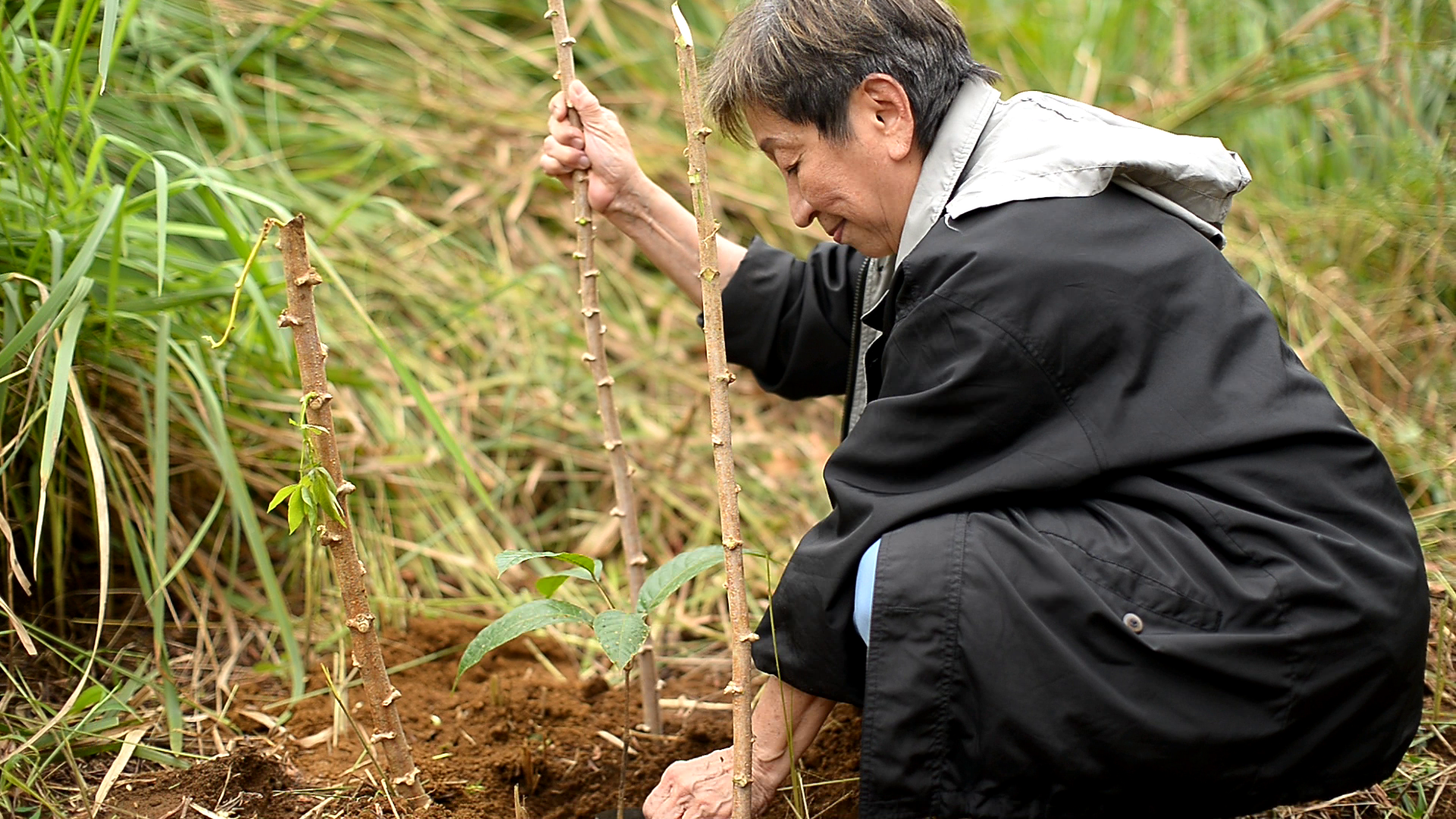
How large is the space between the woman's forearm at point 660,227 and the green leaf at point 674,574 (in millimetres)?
495

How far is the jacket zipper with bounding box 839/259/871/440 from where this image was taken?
5.51 ft

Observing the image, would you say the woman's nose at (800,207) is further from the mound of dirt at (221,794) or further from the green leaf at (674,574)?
the mound of dirt at (221,794)

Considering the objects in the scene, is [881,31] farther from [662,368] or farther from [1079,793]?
[662,368]

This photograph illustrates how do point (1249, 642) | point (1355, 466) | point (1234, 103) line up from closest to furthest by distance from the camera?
point (1249, 642)
point (1355, 466)
point (1234, 103)

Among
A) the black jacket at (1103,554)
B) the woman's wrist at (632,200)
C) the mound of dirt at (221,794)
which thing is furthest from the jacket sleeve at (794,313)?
the mound of dirt at (221,794)

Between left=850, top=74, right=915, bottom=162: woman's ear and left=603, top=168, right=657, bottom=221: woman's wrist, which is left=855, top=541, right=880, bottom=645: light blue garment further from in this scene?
left=603, top=168, right=657, bottom=221: woman's wrist

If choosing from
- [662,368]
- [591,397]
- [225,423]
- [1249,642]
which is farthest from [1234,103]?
[225,423]

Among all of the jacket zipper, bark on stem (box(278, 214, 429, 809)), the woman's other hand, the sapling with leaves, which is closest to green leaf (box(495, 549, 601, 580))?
the sapling with leaves

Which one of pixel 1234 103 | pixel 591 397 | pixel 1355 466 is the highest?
pixel 1234 103

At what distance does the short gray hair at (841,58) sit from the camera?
1.46 metres

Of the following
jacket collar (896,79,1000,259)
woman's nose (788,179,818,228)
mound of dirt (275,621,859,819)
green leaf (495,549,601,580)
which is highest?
jacket collar (896,79,1000,259)

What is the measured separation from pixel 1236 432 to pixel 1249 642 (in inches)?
9.0

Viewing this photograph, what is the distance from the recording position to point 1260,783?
4.24 feet

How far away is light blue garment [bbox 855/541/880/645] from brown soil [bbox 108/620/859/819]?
42cm
